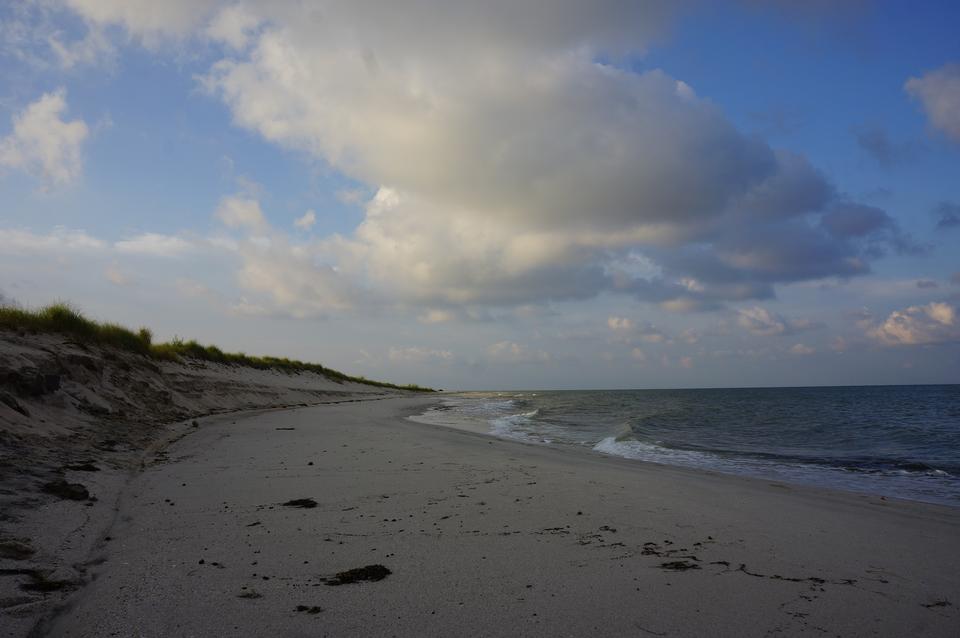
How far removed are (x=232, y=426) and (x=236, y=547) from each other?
9608 mm

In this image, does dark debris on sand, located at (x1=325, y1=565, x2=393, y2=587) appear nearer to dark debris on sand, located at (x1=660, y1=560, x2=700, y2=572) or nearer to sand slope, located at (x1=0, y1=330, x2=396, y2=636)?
sand slope, located at (x1=0, y1=330, x2=396, y2=636)

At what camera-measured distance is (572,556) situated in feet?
12.8

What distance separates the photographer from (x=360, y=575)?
11.1 ft

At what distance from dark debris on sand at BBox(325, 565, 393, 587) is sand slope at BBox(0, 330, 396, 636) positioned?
147 cm

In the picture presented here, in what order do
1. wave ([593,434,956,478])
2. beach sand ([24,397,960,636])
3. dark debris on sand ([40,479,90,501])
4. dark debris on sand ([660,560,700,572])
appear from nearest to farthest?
beach sand ([24,397,960,636]) → dark debris on sand ([660,560,700,572]) → dark debris on sand ([40,479,90,501]) → wave ([593,434,956,478])

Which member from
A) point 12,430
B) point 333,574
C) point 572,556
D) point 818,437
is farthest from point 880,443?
point 12,430

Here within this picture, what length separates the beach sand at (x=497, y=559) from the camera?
2.83 m

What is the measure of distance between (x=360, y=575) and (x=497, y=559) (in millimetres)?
1008

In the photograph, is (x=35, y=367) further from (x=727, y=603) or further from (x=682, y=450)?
(x=682, y=450)

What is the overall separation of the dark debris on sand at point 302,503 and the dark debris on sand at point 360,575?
1.93 meters

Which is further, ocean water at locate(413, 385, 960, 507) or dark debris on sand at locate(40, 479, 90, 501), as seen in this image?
ocean water at locate(413, 385, 960, 507)

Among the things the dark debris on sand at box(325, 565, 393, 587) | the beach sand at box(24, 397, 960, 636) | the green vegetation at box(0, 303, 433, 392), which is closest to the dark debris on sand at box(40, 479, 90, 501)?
the beach sand at box(24, 397, 960, 636)

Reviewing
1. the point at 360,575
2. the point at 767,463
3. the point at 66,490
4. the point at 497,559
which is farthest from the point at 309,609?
the point at 767,463

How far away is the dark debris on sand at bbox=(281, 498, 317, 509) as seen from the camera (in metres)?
5.20
